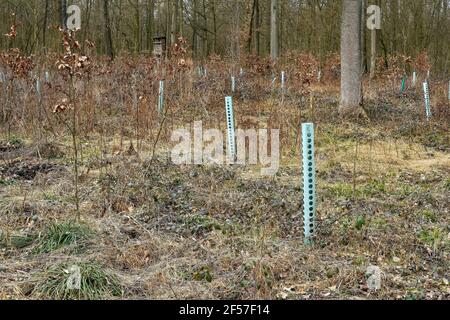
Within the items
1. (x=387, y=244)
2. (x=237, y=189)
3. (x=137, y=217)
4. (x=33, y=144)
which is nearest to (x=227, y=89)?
(x=33, y=144)

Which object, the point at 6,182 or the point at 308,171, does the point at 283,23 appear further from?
the point at 308,171

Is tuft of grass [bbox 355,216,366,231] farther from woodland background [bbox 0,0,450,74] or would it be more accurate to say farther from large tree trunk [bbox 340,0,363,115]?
woodland background [bbox 0,0,450,74]

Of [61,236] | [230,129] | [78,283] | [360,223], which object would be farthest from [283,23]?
[78,283]

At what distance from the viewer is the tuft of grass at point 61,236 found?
4180 mm

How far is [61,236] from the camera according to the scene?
4262 mm

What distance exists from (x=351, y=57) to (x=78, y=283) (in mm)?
8642

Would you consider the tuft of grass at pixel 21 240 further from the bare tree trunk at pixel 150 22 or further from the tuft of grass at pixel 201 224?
the bare tree trunk at pixel 150 22

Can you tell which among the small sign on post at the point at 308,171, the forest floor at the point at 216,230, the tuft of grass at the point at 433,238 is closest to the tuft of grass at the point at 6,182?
the forest floor at the point at 216,230

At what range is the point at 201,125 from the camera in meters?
9.33

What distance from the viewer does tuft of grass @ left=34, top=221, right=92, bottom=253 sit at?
418 centimetres

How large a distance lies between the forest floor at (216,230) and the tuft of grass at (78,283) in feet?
0.03

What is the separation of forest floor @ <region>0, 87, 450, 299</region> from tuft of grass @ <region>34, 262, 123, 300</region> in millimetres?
11

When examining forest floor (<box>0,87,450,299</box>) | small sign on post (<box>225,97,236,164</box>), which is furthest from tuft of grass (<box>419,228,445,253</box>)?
small sign on post (<box>225,97,236,164</box>)
